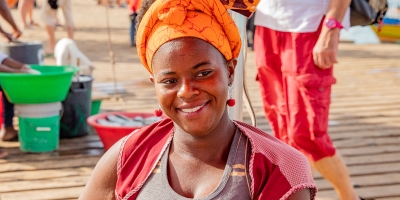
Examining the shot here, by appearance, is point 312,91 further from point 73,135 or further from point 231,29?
point 73,135

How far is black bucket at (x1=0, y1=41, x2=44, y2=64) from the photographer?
477cm

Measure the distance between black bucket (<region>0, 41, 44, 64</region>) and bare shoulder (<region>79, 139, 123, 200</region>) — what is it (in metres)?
3.16

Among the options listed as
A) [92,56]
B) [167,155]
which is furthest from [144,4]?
[92,56]

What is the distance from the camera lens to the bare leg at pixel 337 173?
284 centimetres

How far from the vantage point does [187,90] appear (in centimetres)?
165

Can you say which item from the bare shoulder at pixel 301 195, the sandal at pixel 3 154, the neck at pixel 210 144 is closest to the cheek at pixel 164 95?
the neck at pixel 210 144

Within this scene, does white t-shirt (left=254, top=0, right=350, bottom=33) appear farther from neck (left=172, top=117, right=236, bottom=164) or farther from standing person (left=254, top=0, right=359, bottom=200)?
neck (left=172, top=117, right=236, bottom=164)

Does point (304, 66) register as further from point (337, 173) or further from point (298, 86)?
point (337, 173)

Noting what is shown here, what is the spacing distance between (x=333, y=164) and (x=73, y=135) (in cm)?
246

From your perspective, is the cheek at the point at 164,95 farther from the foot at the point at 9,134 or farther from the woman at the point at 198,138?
the foot at the point at 9,134

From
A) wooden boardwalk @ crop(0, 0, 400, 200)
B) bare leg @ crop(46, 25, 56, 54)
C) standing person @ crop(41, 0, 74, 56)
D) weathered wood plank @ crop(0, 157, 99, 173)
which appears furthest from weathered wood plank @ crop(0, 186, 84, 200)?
bare leg @ crop(46, 25, 56, 54)

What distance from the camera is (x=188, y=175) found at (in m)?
1.74

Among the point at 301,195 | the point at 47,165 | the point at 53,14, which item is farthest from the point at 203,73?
the point at 53,14

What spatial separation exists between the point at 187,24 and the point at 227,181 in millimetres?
432
